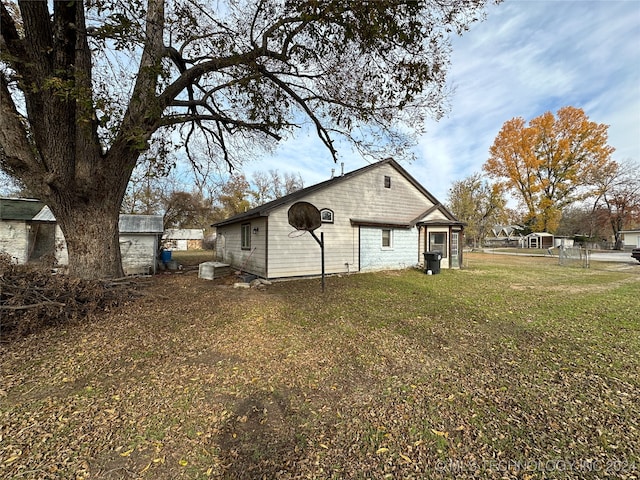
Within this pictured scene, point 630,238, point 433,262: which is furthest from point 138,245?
point 630,238

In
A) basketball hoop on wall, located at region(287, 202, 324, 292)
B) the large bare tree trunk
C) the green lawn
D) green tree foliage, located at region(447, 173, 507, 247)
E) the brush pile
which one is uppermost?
green tree foliage, located at region(447, 173, 507, 247)

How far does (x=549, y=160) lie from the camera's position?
2983 cm

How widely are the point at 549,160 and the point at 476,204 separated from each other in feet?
32.7

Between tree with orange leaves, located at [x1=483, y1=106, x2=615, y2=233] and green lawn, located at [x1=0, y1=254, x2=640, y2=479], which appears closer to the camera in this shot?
green lawn, located at [x1=0, y1=254, x2=640, y2=479]

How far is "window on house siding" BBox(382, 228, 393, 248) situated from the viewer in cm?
1257

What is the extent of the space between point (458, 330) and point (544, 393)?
188 cm

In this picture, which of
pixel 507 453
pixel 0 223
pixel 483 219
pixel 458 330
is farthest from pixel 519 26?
pixel 483 219

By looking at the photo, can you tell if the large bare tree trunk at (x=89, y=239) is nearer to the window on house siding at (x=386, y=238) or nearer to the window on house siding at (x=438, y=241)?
the window on house siding at (x=386, y=238)

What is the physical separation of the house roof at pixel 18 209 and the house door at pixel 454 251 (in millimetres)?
20439

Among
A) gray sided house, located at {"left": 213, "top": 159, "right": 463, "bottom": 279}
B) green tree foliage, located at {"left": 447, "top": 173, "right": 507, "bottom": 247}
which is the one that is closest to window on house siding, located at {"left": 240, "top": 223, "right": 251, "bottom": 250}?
gray sided house, located at {"left": 213, "top": 159, "right": 463, "bottom": 279}

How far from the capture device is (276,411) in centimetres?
258

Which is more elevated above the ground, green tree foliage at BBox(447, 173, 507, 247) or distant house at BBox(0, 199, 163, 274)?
green tree foliage at BBox(447, 173, 507, 247)

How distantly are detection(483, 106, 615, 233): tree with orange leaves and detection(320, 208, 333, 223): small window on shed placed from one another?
29.7 m

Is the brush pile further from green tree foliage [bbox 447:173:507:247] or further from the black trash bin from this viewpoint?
green tree foliage [bbox 447:173:507:247]
